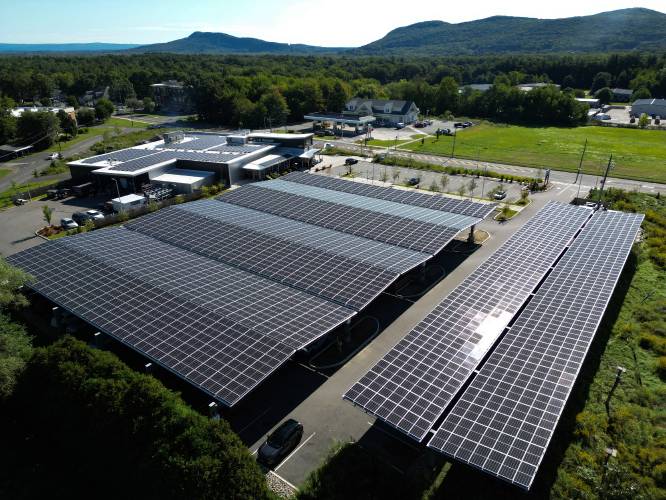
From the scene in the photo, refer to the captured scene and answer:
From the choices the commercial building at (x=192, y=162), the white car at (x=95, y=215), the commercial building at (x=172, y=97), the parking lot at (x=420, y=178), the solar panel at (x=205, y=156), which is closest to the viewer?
the white car at (x=95, y=215)

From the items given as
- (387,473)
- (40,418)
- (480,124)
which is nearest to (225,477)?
(387,473)

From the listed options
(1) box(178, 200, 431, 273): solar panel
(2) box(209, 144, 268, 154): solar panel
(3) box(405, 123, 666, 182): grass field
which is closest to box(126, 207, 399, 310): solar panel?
(1) box(178, 200, 431, 273): solar panel

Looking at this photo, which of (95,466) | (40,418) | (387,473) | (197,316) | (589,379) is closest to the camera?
(387,473)

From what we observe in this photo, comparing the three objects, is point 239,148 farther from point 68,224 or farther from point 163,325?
point 163,325

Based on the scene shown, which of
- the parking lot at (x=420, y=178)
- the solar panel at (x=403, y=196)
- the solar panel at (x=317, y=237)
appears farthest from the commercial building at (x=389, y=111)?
the solar panel at (x=317, y=237)

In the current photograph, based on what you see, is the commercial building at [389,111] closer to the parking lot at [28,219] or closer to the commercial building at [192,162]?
the commercial building at [192,162]

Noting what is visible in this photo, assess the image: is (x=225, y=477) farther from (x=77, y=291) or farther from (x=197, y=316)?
(x=77, y=291)
